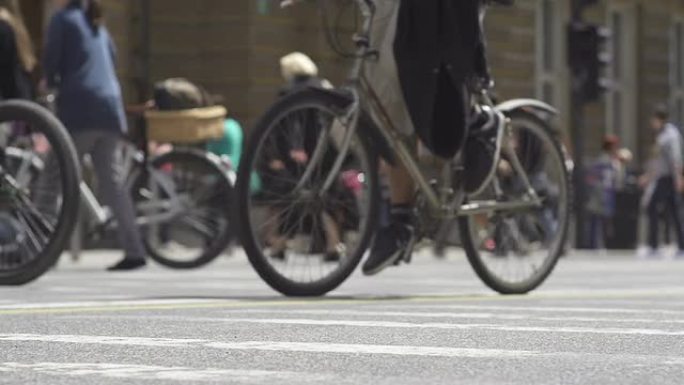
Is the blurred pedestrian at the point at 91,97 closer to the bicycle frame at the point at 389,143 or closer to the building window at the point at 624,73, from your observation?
the bicycle frame at the point at 389,143

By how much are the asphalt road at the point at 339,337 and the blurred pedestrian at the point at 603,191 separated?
1455 cm

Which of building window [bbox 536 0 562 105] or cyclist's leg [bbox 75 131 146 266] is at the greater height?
building window [bbox 536 0 562 105]

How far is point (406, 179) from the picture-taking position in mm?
8836

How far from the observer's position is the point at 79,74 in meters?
12.5

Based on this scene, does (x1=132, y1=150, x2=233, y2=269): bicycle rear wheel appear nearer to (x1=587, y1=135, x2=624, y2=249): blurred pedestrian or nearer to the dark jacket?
the dark jacket

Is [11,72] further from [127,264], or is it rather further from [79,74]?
[127,264]

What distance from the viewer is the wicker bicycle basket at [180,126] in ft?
44.8

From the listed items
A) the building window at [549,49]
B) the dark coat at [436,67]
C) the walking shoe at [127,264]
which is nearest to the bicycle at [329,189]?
the dark coat at [436,67]

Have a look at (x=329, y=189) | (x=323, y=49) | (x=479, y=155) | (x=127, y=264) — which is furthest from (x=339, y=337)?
(x=323, y=49)

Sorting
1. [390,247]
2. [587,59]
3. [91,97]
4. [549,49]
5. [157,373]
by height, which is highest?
[549,49]

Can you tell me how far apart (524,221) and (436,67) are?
1.13 meters

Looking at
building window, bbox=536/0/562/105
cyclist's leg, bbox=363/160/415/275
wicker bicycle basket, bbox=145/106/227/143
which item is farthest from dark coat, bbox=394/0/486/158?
building window, bbox=536/0/562/105

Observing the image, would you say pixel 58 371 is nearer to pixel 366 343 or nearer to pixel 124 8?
pixel 366 343

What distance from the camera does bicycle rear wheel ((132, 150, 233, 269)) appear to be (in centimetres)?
1330
